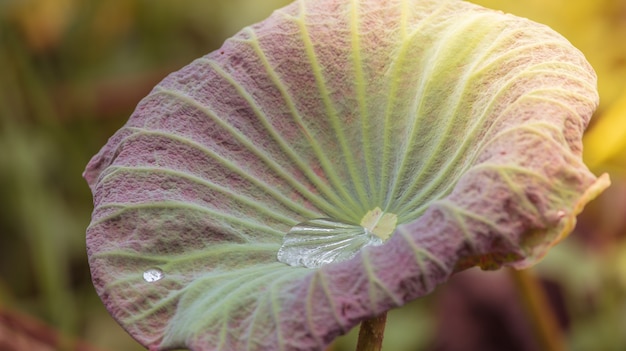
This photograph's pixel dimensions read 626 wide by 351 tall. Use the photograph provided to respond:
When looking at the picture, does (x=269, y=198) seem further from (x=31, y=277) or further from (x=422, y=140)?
(x=31, y=277)

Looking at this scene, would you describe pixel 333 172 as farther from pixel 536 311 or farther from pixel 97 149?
pixel 97 149

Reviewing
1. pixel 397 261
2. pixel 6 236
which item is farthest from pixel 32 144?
pixel 397 261

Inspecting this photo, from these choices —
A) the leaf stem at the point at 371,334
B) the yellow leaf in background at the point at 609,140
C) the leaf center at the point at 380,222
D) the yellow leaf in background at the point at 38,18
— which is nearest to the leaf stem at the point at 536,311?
the yellow leaf in background at the point at 609,140

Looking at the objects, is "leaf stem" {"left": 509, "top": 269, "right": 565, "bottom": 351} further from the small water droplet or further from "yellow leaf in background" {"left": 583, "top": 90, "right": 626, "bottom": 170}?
the small water droplet

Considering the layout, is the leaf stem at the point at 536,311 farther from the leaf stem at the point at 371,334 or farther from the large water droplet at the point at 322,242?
the leaf stem at the point at 371,334

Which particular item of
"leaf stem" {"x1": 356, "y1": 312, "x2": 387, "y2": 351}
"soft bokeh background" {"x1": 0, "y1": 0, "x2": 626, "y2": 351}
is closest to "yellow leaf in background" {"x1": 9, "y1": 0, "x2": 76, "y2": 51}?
"soft bokeh background" {"x1": 0, "y1": 0, "x2": 626, "y2": 351}

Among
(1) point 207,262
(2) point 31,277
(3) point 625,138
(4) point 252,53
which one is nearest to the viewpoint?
(1) point 207,262
